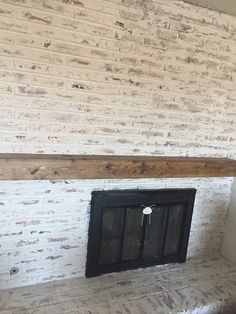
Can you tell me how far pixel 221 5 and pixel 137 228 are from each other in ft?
6.46

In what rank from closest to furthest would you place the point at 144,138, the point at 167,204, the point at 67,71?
the point at 67,71 → the point at 144,138 → the point at 167,204

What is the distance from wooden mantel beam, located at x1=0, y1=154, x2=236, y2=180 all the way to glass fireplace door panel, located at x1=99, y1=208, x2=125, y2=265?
41 centimetres

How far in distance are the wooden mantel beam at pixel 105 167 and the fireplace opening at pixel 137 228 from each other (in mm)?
270

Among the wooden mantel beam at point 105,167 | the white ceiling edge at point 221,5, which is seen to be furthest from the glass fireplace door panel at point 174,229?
the white ceiling edge at point 221,5

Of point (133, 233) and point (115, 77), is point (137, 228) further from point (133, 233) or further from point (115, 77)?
point (115, 77)

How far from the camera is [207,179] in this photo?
116 inches

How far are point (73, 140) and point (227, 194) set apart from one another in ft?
5.57

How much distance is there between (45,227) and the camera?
2.36m

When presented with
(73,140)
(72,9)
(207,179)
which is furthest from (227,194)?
(72,9)

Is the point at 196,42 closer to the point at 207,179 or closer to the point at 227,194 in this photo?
the point at 207,179

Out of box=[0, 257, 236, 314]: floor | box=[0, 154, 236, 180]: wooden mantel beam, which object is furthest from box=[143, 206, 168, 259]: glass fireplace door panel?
box=[0, 154, 236, 180]: wooden mantel beam

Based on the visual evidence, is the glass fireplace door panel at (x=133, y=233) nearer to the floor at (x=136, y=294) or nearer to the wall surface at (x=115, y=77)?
the floor at (x=136, y=294)

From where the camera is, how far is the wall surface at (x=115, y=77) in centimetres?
204

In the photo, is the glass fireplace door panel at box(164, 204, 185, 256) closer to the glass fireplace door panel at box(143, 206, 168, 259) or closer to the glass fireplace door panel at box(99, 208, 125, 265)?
the glass fireplace door panel at box(143, 206, 168, 259)
